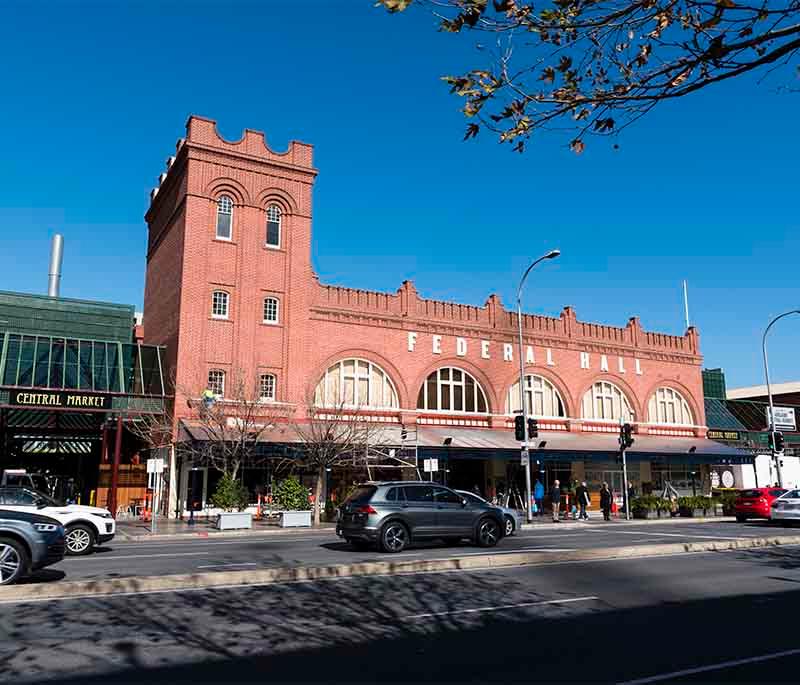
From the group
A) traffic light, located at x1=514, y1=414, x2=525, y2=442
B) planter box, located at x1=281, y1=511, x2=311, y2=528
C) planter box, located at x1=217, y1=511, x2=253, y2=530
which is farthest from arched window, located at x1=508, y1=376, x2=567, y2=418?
planter box, located at x1=217, y1=511, x2=253, y2=530

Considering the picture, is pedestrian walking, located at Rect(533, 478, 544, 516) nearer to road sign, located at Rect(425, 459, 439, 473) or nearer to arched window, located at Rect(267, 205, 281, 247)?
road sign, located at Rect(425, 459, 439, 473)

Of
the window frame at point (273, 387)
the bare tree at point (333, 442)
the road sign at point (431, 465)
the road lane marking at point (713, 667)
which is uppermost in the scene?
the window frame at point (273, 387)

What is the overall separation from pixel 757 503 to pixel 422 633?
25.3 metres

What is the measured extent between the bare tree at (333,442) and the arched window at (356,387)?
1011 mm

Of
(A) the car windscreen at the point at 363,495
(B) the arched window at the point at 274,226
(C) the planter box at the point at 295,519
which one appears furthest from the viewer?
(B) the arched window at the point at 274,226

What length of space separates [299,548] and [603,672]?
12687mm

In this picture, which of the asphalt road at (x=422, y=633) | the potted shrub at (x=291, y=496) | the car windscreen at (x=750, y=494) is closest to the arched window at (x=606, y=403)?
the car windscreen at (x=750, y=494)

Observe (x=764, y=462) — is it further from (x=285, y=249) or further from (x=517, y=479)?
(x=285, y=249)

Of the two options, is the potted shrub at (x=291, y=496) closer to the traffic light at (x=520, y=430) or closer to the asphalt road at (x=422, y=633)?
the traffic light at (x=520, y=430)

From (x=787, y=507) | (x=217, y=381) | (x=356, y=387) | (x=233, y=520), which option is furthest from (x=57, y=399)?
(x=787, y=507)

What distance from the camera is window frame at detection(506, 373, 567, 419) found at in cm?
3756

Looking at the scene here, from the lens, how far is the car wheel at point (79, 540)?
17062mm

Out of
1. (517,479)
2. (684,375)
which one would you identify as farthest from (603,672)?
(684,375)

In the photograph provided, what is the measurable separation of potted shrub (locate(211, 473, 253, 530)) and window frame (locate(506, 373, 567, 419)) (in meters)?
15.5
